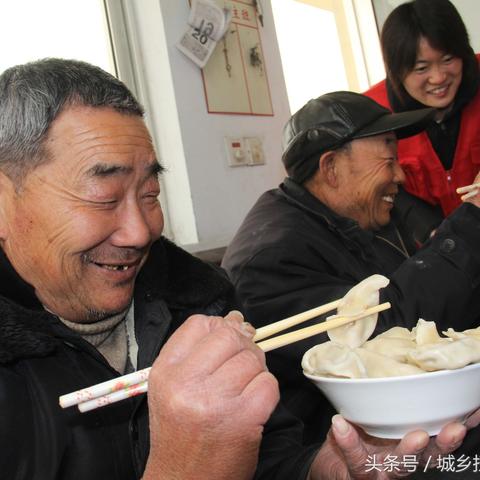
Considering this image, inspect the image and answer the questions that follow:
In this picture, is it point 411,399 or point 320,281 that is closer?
point 411,399

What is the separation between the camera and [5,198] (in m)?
0.94

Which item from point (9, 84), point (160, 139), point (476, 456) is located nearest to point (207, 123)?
point (160, 139)

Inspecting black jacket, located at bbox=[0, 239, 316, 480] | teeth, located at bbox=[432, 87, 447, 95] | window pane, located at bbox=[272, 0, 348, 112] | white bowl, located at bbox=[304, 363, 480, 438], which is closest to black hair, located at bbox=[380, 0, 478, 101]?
teeth, located at bbox=[432, 87, 447, 95]

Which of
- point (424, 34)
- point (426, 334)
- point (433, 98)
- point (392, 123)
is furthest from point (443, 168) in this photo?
point (426, 334)

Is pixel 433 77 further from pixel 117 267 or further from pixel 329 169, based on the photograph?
pixel 117 267

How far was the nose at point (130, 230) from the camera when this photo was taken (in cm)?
96

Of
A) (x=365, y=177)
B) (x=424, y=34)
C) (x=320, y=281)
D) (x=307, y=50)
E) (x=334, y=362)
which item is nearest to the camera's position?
(x=334, y=362)

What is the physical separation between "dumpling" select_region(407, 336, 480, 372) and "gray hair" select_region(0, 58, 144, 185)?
682 millimetres

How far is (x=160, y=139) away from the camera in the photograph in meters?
2.41

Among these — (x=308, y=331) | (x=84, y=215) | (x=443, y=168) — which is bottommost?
(x=308, y=331)

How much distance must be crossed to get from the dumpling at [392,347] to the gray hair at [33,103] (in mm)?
639

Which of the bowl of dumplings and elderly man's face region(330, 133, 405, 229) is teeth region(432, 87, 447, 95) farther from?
the bowl of dumplings

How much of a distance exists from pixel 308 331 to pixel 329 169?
1.03 m

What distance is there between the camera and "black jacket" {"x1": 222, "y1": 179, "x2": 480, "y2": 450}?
1.43 meters
